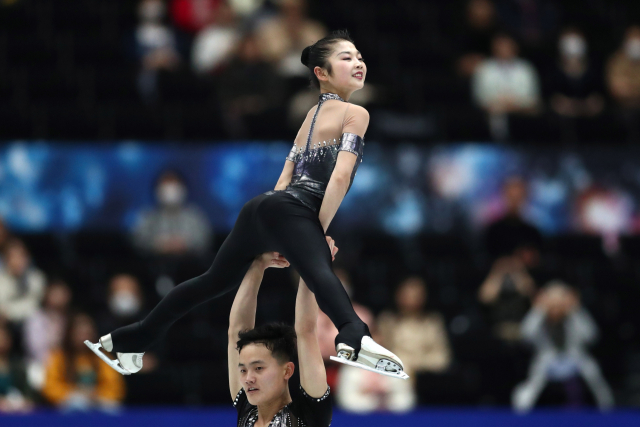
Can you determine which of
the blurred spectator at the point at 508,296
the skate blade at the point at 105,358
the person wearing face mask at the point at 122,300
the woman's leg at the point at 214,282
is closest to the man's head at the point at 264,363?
the woman's leg at the point at 214,282

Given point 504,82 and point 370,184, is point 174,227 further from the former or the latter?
point 504,82

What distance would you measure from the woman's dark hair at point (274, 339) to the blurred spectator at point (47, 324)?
357cm

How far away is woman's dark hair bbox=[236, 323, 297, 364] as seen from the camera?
399cm

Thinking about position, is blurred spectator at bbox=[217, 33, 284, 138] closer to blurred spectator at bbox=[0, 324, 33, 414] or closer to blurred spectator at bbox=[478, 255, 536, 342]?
blurred spectator at bbox=[478, 255, 536, 342]

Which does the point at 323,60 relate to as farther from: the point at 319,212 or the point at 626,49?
the point at 626,49

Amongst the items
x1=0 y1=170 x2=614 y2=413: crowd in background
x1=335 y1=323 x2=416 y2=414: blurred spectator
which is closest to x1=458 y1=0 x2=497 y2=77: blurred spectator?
x1=0 y1=170 x2=614 y2=413: crowd in background

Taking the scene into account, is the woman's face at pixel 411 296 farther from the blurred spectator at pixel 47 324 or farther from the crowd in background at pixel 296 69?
the blurred spectator at pixel 47 324

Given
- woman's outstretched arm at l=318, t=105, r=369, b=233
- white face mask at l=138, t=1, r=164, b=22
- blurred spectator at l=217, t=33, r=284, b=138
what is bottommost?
woman's outstretched arm at l=318, t=105, r=369, b=233

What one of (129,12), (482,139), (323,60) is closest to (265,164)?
(482,139)

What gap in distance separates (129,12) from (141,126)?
2.24 metres

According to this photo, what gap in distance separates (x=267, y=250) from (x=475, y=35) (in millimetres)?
6766

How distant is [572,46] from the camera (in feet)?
32.5

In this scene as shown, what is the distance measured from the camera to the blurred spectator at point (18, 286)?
768 centimetres

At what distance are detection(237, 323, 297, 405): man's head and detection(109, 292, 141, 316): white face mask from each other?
361 cm
